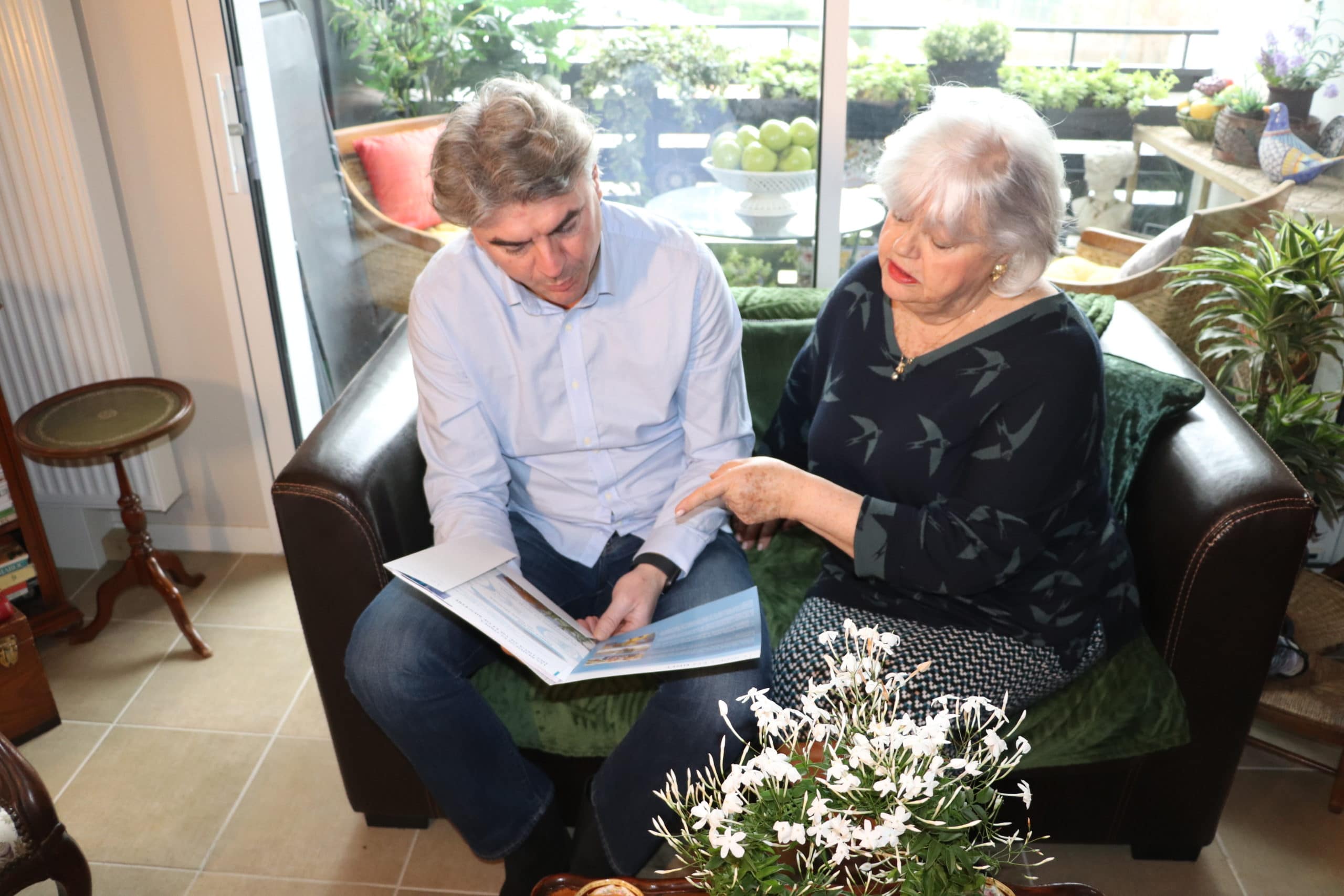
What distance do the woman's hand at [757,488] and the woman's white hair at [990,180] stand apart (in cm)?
40

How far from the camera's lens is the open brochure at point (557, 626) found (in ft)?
4.43

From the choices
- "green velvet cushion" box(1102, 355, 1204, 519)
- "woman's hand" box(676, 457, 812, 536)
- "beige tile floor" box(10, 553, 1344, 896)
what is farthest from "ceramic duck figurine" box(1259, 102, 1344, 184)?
"woman's hand" box(676, 457, 812, 536)

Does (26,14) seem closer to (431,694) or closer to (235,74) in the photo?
(235,74)

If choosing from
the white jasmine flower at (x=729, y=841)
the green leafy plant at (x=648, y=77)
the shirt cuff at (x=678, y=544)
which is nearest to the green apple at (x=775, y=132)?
the green leafy plant at (x=648, y=77)

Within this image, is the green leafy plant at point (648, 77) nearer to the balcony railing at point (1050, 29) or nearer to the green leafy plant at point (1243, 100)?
the balcony railing at point (1050, 29)

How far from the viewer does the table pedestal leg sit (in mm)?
2375

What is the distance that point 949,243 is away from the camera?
4.89 ft

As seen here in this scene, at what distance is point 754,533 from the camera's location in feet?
6.20

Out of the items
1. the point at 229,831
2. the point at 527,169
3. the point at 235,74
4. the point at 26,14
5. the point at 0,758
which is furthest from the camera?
A: the point at 235,74

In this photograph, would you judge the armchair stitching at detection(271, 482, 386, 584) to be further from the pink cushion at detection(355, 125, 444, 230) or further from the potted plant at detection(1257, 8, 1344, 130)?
the potted plant at detection(1257, 8, 1344, 130)

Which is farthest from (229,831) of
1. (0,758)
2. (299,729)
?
(0,758)

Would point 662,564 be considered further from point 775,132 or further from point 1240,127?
point 1240,127

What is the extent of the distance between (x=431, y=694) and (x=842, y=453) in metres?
0.71

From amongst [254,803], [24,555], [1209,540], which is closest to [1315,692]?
[1209,540]
